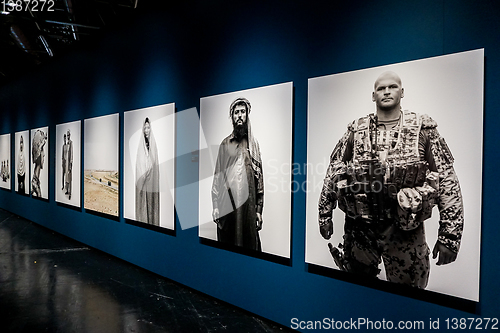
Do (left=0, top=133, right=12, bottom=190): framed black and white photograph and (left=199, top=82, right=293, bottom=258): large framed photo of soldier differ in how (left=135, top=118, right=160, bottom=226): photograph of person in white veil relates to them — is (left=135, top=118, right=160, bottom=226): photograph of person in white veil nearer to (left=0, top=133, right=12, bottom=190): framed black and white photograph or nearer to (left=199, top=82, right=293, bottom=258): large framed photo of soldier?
(left=199, top=82, right=293, bottom=258): large framed photo of soldier

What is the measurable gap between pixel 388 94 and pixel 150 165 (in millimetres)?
3580

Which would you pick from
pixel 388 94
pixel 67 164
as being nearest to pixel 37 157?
pixel 67 164

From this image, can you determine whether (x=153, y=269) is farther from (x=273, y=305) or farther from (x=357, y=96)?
(x=357, y=96)

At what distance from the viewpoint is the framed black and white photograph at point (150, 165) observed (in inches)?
185

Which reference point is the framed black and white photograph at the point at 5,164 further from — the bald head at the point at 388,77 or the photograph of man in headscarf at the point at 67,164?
the bald head at the point at 388,77

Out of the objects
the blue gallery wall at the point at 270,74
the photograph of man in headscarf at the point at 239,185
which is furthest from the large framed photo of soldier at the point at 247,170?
the blue gallery wall at the point at 270,74

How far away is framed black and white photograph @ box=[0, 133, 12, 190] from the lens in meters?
10.6

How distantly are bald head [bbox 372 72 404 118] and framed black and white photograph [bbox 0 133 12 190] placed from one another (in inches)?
460

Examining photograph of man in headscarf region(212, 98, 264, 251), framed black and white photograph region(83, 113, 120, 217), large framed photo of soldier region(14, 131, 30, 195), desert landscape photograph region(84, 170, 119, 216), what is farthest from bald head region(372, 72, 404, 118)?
large framed photo of soldier region(14, 131, 30, 195)

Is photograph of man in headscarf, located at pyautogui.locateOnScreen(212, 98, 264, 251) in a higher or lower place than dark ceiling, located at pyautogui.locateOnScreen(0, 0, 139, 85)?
lower

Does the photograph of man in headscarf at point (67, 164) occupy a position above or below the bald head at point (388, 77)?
below

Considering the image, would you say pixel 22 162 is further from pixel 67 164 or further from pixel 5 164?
pixel 67 164

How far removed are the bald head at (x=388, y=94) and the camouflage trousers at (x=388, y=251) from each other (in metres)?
0.88

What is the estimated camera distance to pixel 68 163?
7.25 m
